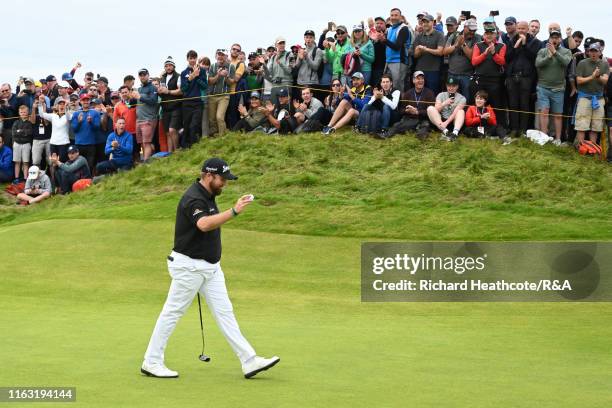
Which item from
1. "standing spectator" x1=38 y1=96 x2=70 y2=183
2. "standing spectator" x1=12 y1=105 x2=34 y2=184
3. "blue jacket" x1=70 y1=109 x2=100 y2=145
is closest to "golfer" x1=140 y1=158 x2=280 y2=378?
"blue jacket" x1=70 y1=109 x2=100 y2=145

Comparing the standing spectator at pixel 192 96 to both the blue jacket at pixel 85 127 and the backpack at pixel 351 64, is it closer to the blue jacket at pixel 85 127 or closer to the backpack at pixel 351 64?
the blue jacket at pixel 85 127

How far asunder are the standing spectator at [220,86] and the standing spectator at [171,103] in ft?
2.90

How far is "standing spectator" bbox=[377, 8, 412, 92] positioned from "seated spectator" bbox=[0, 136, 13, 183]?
12.0 meters

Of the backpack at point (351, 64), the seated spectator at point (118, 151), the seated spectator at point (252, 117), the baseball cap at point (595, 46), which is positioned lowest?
the seated spectator at point (118, 151)

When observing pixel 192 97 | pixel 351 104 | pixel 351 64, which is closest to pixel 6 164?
pixel 192 97

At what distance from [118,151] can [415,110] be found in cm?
842

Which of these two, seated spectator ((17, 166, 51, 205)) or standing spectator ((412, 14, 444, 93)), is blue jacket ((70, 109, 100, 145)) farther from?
standing spectator ((412, 14, 444, 93))

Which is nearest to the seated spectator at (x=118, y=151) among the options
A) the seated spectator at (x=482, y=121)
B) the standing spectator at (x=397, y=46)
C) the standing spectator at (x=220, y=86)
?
the standing spectator at (x=220, y=86)

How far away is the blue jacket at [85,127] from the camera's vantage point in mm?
27859

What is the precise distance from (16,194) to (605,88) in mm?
16482

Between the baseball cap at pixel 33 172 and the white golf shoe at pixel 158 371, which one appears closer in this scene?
the white golf shoe at pixel 158 371

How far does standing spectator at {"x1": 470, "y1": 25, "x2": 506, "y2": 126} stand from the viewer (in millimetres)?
23719

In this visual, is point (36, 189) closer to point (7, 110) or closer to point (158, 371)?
point (7, 110)

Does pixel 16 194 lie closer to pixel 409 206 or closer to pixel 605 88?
pixel 409 206
